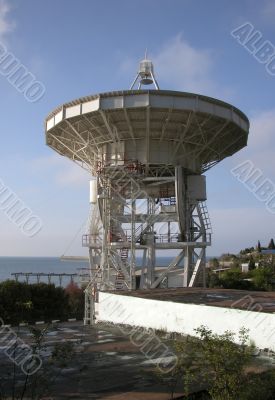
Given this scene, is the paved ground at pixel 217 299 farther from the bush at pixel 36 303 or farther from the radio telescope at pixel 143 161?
the bush at pixel 36 303

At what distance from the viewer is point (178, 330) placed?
66.5 ft

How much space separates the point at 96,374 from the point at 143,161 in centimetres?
1806

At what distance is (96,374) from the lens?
45.9 feet

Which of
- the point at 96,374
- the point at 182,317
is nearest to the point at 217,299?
the point at 182,317

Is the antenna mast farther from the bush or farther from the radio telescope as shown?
the bush

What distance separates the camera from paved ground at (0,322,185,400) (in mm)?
11820

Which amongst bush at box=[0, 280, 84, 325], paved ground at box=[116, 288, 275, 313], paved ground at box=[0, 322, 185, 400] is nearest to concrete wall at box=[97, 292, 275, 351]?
paved ground at box=[116, 288, 275, 313]

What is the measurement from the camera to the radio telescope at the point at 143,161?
91.7 feet

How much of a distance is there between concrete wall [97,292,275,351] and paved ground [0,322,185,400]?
6.70 feet

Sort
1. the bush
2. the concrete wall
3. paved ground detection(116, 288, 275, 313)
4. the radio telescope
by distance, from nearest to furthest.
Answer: the concrete wall → paved ground detection(116, 288, 275, 313) → the radio telescope → the bush

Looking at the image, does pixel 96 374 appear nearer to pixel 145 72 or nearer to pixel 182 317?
pixel 182 317

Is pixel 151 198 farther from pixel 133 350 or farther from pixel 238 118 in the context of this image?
pixel 133 350

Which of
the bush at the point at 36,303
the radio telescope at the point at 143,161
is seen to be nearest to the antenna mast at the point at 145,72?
the radio telescope at the point at 143,161

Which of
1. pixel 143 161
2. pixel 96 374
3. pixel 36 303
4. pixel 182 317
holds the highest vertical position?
pixel 143 161
